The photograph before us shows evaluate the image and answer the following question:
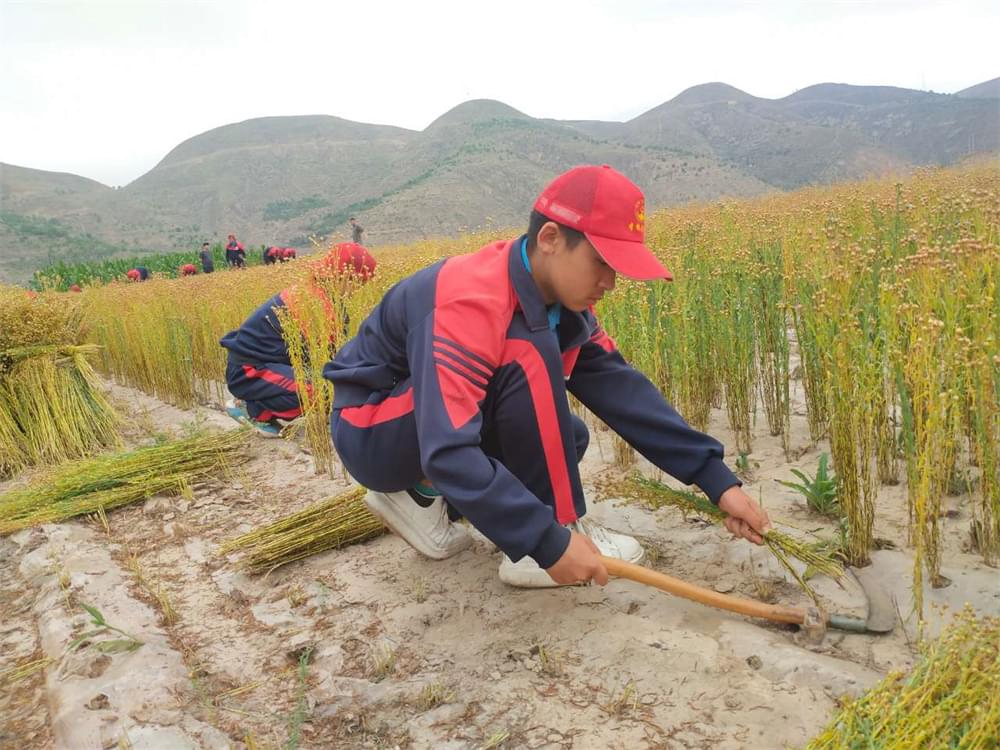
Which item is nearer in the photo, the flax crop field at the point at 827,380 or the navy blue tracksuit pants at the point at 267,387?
the flax crop field at the point at 827,380

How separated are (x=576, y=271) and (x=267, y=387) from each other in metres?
2.89

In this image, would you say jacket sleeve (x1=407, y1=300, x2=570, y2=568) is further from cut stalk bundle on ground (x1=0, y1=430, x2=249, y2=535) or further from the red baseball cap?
cut stalk bundle on ground (x1=0, y1=430, x2=249, y2=535)

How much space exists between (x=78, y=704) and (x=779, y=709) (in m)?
1.66

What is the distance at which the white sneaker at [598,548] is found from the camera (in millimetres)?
2045

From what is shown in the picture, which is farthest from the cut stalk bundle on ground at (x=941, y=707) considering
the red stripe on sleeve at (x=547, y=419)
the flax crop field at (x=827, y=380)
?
the red stripe on sleeve at (x=547, y=419)

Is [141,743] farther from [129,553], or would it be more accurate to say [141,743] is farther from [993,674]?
[993,674]

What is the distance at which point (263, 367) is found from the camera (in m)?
4.12

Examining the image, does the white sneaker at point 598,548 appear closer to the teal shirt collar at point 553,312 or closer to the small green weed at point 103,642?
the teal shirt collar at point 553,312

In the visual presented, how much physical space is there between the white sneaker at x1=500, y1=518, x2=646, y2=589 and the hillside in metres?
33.0

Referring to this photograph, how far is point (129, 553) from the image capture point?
2744 mm

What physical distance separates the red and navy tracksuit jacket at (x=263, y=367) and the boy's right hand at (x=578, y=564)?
2.78 m

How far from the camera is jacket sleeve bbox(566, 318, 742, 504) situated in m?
1.93

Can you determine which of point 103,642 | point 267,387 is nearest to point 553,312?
point 103,642

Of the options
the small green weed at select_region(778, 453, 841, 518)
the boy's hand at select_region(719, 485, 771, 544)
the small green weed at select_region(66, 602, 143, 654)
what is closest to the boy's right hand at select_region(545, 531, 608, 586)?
the boy's hand at select_region(719, 485, 771, 544)
